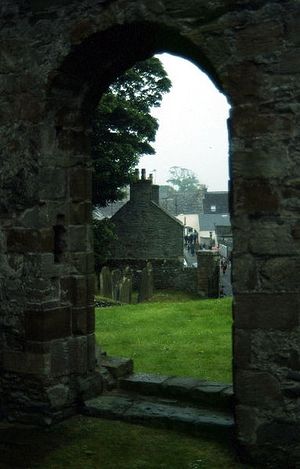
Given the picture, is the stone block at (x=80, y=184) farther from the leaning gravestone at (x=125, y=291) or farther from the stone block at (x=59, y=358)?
the leaning gravestone at (x=125, y=291)

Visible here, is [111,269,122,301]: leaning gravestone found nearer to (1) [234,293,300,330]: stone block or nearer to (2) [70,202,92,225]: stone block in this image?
(2) [70,202,92,225]: stone block

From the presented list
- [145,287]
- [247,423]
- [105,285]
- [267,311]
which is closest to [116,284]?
[105,285]

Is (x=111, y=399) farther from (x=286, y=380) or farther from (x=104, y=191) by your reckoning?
(x=104, y=191)

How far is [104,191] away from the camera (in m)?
21.3

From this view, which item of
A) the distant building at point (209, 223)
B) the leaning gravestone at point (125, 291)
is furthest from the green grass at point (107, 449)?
the distant building at point (209, 223)

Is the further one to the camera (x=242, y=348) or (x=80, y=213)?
(x=80, y=213)

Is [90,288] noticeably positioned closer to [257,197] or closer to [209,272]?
[257,197]

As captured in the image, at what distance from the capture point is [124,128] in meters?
21.9

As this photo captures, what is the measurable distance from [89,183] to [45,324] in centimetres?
147

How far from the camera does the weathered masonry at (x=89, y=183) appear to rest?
14.2ft

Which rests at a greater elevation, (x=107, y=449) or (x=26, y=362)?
(x=26, y=362)

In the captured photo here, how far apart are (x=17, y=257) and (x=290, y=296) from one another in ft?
8.55

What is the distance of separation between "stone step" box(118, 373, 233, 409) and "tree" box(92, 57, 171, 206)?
14.7m

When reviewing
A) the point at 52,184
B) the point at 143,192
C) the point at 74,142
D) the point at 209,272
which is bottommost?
the point at 209,272
